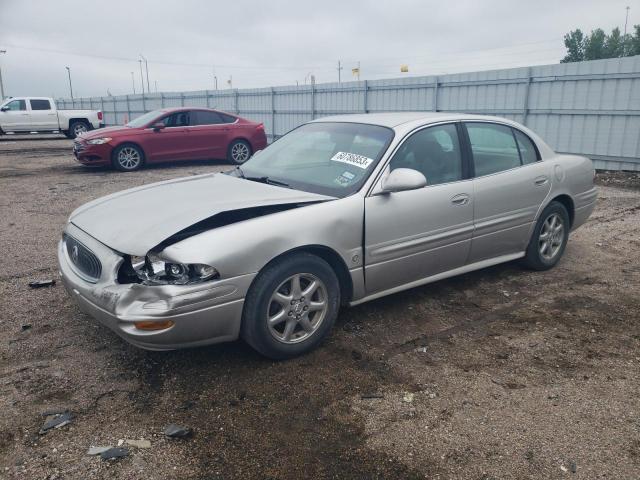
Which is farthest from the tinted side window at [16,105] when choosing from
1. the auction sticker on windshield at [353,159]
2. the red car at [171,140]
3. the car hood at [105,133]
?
the auction sticker on windshield at [353,159]

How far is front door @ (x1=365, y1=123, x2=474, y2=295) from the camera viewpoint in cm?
374

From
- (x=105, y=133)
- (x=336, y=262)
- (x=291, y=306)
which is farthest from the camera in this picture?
(x=105, y=133)

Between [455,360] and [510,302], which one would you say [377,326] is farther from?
[510,302]

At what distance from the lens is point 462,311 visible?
4.29 metres

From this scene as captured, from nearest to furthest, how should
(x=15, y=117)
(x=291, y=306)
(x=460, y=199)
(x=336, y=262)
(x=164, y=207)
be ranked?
(x=291, y=306) → (x=164, y=207) → (x=336, y=262) → (x=460, y=199) → (x=15, y=117)

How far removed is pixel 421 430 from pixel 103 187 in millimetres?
9121

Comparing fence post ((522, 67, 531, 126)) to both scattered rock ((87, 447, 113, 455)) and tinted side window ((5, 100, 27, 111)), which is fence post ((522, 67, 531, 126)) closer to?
scattered rock ((87, 447, 113, 455))

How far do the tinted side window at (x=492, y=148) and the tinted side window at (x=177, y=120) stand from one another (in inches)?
385

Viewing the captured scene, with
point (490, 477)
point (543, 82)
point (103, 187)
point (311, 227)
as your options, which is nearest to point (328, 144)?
point (311, 227)

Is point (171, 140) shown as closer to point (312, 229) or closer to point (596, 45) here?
point (312, 229)

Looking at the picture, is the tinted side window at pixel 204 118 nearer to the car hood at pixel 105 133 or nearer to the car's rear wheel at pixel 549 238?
the car hood at pixel 105 133

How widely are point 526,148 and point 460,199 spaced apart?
49.5 inches

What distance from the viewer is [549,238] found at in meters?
5.18

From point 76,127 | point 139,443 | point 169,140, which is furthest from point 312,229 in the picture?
point 76,127
